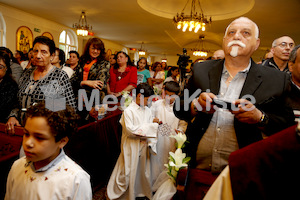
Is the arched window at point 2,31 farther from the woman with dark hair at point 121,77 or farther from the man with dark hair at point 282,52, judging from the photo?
the man with dark hair at point 282,52

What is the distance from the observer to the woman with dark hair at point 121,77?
14.9 ft

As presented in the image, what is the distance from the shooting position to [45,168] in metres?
1.33

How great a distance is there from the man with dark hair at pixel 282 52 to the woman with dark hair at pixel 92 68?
8.17 ft

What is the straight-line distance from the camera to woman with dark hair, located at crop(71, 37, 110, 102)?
335cm

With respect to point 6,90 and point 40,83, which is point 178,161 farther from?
point 6,90

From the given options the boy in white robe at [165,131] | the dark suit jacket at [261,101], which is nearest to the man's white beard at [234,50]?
the dark suit jacket at [261,101]

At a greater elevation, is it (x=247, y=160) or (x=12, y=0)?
(x=12, y=0)

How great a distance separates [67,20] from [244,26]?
41.0 feet

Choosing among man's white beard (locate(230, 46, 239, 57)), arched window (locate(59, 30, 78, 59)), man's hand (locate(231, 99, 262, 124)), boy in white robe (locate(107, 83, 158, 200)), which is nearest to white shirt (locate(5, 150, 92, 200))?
man's hand (locate(231, 99, 262, 124))

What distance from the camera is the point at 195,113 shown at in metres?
1.61

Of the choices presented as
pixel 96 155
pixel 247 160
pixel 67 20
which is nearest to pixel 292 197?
pixel 247 160

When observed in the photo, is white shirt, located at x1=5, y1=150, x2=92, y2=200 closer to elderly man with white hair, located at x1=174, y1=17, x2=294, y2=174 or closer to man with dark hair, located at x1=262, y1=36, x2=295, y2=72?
elderly man with white hair, located at x1=174, y1=17, x2=294, y2=174

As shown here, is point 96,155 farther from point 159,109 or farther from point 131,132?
point 159,109

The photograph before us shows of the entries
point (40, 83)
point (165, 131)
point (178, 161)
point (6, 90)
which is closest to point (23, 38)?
point (6, 90)
